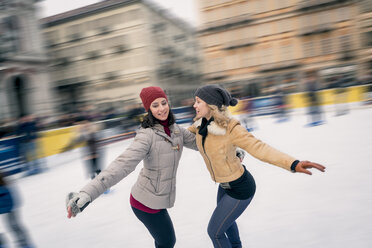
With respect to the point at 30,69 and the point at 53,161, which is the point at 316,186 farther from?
the point at 30,69

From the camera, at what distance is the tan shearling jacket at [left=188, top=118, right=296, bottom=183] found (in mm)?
1934

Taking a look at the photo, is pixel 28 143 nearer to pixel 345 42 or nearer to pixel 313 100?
pixel 313 100

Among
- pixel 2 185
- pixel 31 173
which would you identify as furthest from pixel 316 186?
pixel 31 173

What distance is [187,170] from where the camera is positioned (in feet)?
20.3

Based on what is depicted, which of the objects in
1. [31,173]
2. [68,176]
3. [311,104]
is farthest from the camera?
[311,104]

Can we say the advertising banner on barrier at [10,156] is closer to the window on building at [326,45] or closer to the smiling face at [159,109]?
the smiling face at [159,109]

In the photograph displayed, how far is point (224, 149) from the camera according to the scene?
2018 millimetres

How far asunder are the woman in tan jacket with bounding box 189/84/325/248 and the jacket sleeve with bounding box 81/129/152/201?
40 cm

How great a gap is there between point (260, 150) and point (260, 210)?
2062mm

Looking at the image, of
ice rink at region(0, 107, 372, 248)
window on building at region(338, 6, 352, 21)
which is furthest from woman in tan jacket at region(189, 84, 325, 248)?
window on building at region(338, 6, 352, 21)

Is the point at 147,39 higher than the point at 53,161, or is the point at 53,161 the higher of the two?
the point at 147,39

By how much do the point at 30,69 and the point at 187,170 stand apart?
62.0 feet

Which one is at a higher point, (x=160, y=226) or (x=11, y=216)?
(x=160, y=226)

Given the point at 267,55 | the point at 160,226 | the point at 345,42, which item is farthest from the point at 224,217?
the point at 345,42
